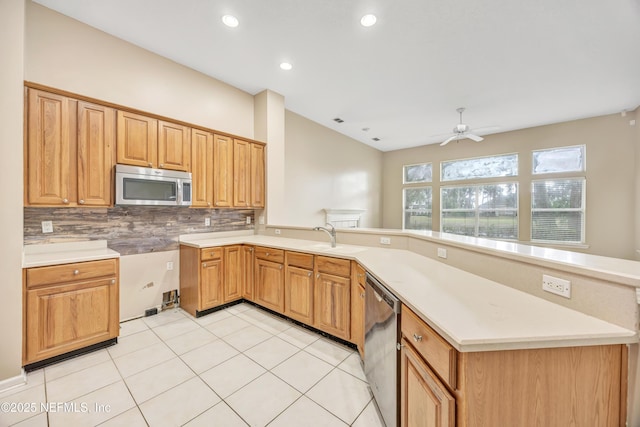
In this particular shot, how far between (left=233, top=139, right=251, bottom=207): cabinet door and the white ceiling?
3.29ft

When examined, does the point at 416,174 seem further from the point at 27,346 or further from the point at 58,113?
the point at 27,346

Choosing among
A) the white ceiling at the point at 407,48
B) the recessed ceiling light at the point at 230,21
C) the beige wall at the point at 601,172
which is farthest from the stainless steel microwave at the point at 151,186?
the beige wall at the point at 601,172

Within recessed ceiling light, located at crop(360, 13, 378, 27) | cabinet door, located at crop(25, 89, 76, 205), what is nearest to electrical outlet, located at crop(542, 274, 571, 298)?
recessed ceiling light, located at crop(360, 13, 378, 27)

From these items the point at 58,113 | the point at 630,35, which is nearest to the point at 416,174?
the point at 630,35

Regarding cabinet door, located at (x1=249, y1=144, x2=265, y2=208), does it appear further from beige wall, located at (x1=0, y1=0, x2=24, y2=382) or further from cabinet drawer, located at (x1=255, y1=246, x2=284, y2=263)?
beige wall, located at (x1=0, y1=0, x2=24, y2=382)

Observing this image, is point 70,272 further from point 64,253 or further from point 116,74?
point 116,74

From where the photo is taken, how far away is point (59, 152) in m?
2.22

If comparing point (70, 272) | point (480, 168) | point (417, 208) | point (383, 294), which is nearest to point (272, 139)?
point (70, 272)

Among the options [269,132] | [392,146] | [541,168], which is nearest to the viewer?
[269,132]

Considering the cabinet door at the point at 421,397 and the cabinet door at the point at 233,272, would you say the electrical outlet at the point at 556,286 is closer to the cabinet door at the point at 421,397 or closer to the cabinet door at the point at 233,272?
the cabinet door at the point at 421,397

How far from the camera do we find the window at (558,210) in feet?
16.8

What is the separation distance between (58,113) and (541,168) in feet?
26.0

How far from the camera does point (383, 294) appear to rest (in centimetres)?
157

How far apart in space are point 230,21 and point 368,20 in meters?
1.39
